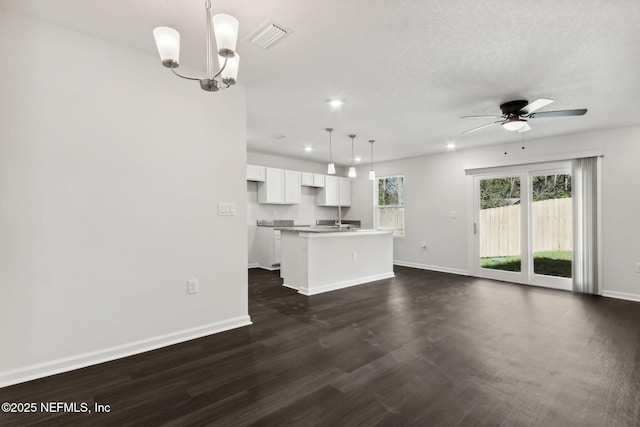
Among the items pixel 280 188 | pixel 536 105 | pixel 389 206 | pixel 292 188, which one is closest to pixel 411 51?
pixel 536 105

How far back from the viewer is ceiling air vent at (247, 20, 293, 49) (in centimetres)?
213

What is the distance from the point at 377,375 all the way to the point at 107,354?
7.23 ft

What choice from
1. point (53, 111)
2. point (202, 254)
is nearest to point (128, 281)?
point (202, 254)

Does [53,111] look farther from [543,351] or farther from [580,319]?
[580,319]

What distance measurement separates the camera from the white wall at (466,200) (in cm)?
432

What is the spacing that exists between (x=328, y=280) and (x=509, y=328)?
97.8 inches

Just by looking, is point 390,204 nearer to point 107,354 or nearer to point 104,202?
point 104,202

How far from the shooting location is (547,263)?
5051 mm

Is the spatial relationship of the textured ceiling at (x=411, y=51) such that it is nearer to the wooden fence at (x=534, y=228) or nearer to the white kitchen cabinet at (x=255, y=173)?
the wooden fence at (x=534, y=228)

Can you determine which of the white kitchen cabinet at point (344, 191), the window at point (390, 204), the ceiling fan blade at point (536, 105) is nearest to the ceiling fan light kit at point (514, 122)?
the ceiling fan blade at point (536, 105)

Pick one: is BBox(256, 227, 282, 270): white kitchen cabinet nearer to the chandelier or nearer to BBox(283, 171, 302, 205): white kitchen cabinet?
BBox(283, 171, 302, 205): white kitchen cabinet

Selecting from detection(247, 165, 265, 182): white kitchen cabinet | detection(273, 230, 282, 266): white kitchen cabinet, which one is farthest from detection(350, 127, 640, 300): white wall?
detection(247, 165, 265, 182): white kitchen cabinet

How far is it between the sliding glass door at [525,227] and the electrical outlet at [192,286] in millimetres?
5311

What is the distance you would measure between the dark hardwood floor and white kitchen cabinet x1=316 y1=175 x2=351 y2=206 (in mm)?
4362
